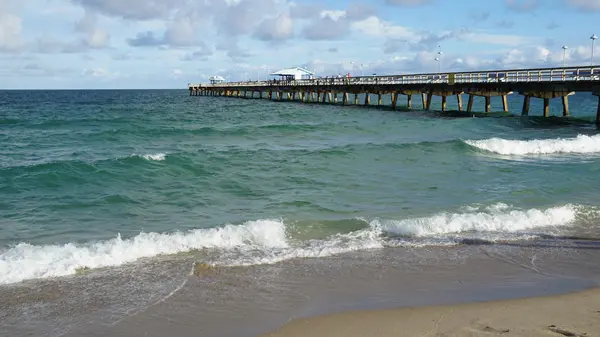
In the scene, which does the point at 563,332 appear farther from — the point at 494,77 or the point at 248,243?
the point at 494,77

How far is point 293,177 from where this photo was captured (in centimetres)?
1712

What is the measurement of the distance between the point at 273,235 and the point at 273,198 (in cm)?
373

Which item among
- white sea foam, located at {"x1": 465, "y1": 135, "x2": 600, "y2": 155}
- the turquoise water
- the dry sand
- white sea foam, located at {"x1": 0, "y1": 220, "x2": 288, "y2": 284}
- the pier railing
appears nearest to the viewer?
the dry sand

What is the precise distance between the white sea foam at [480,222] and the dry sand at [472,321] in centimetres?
388

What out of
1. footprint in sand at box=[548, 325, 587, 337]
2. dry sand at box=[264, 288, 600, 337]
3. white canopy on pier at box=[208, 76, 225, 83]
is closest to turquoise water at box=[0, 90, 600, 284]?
dry sand at box=[264, 288, 600, 337]

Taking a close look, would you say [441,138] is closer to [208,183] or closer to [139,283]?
[208,183]

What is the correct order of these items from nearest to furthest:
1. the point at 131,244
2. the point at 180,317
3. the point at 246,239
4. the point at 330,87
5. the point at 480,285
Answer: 1. the point at 180,317
2. the point at 480,285
3. the point at 131,244
4. the point at 246,239
5. the point at 330,87

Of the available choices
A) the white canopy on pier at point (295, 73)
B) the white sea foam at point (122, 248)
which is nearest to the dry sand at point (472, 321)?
the white sea foam at point (122, 248)

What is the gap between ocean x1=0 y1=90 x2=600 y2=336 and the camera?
7.10m

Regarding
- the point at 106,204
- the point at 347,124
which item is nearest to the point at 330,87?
the point at 347,124

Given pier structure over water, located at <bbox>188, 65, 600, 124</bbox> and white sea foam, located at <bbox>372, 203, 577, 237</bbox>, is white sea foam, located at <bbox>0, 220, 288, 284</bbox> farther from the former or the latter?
pier structure over water, located at <bbox>188, 65, 600, 124</bbox>

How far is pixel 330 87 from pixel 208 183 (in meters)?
43.8

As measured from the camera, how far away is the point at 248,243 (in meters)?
10.1

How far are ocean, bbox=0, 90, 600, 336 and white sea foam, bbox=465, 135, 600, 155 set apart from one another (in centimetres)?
73
